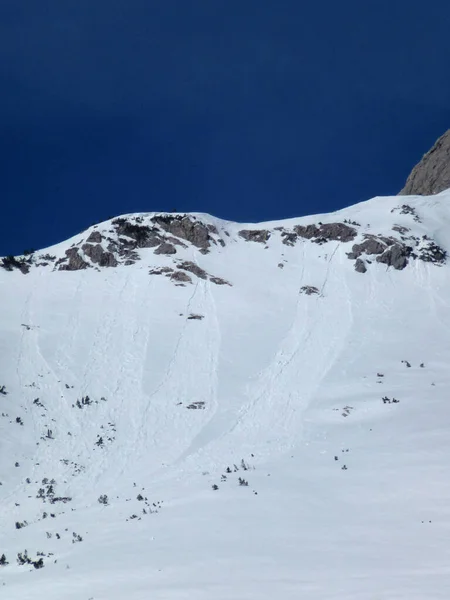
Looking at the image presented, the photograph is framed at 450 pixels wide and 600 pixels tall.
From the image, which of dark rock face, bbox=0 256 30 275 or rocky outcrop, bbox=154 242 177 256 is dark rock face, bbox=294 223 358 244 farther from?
dark rock face, bbox=0 256 30 275

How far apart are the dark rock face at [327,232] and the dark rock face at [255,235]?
248cm

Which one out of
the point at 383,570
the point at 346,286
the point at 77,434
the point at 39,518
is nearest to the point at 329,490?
the point at 383,570

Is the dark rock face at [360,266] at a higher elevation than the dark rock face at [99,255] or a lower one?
lower

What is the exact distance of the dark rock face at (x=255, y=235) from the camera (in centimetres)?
5306

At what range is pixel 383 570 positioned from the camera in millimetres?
12625

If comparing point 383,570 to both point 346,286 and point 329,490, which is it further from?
point 346,286

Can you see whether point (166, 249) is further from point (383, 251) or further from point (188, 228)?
point (383, 251)

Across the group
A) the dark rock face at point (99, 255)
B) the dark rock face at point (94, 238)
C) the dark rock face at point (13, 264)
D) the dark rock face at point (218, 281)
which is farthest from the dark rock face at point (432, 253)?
the dark rock face at point (13, 264)

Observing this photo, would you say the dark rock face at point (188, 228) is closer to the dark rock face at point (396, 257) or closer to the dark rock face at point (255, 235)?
the dark rock face at point (255, 235)

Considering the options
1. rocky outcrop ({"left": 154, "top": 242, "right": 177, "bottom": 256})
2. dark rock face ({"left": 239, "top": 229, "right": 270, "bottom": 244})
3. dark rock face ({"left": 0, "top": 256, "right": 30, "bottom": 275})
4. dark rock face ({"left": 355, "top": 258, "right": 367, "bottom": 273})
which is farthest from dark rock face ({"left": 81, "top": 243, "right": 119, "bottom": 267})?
dark rock face ({"left": 355, "top": 258, "right": 367, "bottom": 273})

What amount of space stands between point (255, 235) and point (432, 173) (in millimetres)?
33396

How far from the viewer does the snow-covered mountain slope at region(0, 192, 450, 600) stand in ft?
47.8

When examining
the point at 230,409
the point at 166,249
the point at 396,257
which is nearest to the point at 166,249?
the point at 166,249

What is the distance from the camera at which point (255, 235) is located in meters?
53.7
